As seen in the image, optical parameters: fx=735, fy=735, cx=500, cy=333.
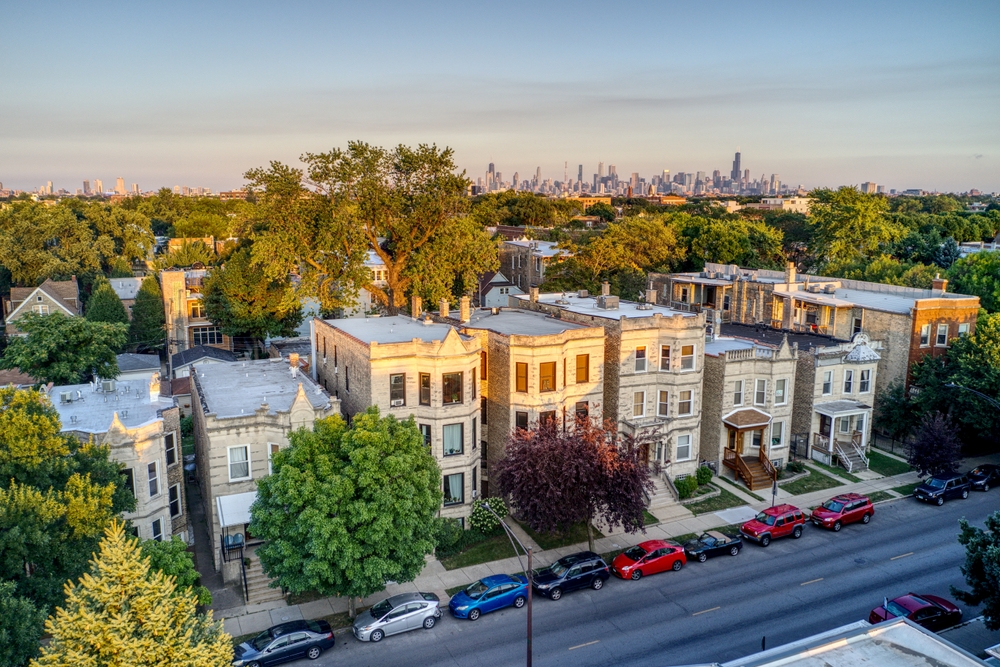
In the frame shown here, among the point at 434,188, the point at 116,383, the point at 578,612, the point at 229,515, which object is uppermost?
the point at 434,188

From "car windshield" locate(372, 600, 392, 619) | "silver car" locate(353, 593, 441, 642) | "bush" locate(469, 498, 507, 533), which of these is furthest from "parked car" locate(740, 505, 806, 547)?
"car windshield" locate(372, 600, 392, 619)

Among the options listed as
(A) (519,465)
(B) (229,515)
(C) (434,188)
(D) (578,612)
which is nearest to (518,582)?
(D) (578,612)

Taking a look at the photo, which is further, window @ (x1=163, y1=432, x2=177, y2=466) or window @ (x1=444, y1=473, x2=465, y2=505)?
window @ (x1=444, y1=473, x2=465, y2=505)

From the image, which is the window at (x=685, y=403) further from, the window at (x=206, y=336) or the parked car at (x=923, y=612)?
the window at (x=206, y=336)

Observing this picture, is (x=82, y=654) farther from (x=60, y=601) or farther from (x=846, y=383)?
(x=846, y=383)

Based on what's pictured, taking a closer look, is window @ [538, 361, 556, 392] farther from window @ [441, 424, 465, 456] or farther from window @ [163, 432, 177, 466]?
window @ [163, 432, 177, 466]

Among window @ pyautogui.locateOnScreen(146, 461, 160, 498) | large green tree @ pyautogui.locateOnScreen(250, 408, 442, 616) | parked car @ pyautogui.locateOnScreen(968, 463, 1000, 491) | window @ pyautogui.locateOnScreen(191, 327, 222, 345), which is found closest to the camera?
large green tree @ pyautogui.locateOnScreen(250, 408, 442, 616)

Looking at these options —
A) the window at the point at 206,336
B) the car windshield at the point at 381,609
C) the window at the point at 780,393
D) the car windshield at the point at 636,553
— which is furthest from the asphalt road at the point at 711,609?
the window at the point at 206,336
